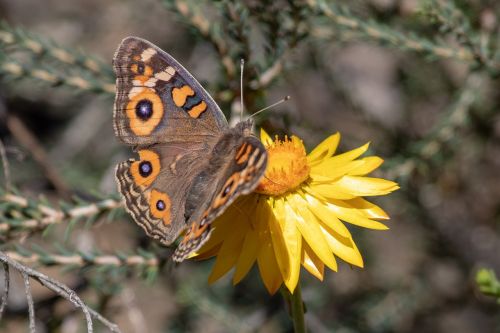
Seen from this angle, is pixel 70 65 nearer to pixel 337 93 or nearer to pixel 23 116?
pixel 337 93

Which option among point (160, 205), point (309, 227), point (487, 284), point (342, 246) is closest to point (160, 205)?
point (160, 205)

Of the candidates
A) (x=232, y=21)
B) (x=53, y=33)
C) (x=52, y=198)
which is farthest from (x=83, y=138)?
(x=232, y=21)

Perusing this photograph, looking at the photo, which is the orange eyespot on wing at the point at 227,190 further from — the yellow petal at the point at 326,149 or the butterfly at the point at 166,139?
the yellow petal at the point at 326,149

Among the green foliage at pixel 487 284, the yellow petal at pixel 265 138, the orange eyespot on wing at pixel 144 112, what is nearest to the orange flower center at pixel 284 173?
the yellow petal at pixel 265 138

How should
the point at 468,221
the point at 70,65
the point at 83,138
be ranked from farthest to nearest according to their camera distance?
the point at 83,138 → the point at 468,221 → the point at 70,65

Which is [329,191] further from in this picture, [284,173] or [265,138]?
[265,138]

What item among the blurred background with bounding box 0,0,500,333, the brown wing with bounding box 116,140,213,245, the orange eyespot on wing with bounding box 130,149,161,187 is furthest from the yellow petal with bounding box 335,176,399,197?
the orange eyespot on wing with bounding box 130,149,161,187
